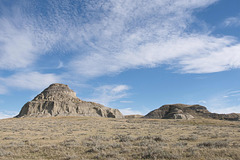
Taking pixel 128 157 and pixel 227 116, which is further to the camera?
pixel 227 116

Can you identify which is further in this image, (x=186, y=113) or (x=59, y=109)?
(x=186, y=113)

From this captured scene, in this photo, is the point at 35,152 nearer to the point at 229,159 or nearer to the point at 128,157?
the point at 128,157

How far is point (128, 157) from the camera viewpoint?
9078 mm

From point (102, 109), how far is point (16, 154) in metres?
118

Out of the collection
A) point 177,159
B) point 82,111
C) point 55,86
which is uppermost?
point 55,86

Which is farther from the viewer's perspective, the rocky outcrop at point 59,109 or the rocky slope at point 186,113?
the rocky slope at point 186,113

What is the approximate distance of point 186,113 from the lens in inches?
4424

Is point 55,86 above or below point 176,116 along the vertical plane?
above

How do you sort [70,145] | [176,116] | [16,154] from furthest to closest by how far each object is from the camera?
[176,116]
[70,145]
[16,154]

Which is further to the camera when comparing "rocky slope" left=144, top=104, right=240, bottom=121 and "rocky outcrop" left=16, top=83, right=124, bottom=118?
"rocky slope" left=144, top=104, right=240, bottom=121

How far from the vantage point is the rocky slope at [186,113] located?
362ft

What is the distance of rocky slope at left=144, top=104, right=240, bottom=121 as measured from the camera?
362 feet

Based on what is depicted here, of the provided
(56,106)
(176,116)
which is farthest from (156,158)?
(56,106)

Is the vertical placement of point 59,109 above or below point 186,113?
above
